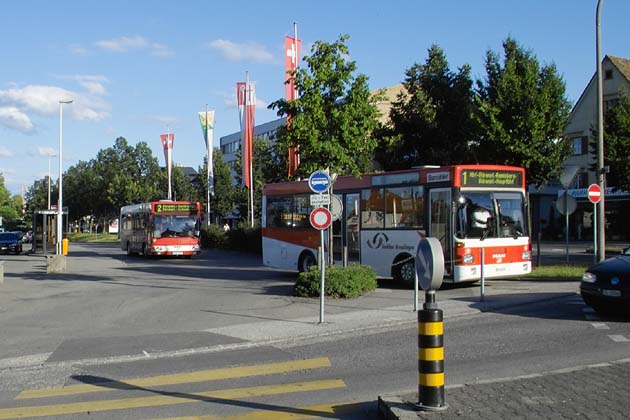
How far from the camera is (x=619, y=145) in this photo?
27859mm

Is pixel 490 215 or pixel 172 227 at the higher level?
pixel 490 215

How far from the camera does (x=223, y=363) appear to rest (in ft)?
29.0

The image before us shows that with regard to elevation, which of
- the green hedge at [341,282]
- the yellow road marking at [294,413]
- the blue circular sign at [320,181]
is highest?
the blue circular sign at [320,181]

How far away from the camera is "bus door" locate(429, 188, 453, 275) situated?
1617 centimetres

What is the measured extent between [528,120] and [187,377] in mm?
17865

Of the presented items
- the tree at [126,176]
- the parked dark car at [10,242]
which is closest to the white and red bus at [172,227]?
the parked dark car at [10,242]

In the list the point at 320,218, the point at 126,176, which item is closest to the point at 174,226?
the point at 320,218

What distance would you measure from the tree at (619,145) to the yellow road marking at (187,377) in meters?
23.2

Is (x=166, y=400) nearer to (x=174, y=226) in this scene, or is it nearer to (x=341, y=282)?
(x=341, y=282)

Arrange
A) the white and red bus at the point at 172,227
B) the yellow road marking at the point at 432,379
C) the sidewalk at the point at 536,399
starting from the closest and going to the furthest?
the sidewalk at the point at 536,399, the yellow road marking at the point at 432,379, the white and red bus at the point at 172,227

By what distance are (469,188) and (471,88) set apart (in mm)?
12444

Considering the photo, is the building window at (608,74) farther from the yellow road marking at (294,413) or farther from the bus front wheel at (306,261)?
the yellow road marking at (294,413)

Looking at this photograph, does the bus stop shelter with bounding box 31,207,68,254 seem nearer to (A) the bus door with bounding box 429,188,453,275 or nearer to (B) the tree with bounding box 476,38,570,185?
(B) the tree with bounding box 476,38,570,185

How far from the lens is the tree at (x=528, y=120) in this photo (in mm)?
22609
